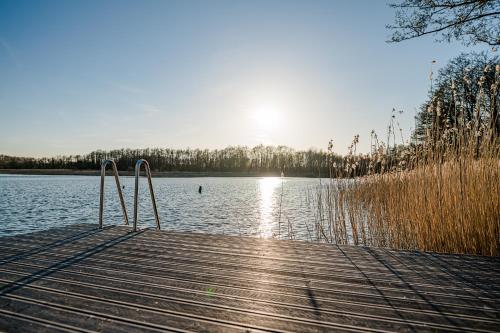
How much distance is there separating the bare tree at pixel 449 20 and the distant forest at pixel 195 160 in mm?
56282

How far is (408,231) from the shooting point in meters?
4.03

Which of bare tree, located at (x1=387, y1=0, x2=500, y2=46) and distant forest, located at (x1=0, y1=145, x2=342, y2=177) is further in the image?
distant forest, located at (x1=0, y1=145, x2=342, y2=177)

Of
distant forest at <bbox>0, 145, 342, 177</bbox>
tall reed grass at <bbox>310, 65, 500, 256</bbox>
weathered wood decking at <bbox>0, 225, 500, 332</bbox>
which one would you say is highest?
distant forest at <bbox>0, 145, 342, 177</bbox>

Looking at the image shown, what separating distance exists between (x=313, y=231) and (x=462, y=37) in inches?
193

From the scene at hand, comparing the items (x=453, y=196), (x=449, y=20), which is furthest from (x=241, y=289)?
(x=449, y=20)

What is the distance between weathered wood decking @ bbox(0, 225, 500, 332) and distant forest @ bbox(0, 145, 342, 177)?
2375 inches

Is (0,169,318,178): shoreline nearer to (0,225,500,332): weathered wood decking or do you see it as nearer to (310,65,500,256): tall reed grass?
(310,65,500,256): tall reed grass

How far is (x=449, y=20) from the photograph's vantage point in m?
6.14

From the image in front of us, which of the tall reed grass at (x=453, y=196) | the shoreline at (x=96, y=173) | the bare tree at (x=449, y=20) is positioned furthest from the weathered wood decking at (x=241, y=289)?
the shoreline at (x=96, y=173)

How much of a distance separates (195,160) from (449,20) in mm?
64522

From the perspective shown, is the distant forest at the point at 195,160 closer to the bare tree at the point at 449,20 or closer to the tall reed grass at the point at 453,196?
the bare tree at the point at 449,20

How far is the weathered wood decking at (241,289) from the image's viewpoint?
4.98 feet

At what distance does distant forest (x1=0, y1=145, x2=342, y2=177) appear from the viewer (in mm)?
65500

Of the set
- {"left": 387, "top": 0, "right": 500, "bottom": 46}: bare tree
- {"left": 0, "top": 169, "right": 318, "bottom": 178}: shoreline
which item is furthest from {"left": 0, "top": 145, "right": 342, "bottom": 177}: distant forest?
{"left": 387, "top": 0, "right": 500, "bottom": 46}: bare tree
